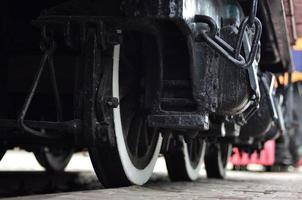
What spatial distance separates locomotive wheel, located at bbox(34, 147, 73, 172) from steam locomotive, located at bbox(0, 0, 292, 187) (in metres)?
1.77

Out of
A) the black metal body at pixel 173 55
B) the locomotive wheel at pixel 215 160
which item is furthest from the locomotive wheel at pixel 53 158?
the black metal body at pixel 173 55

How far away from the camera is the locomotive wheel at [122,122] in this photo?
2750 mm

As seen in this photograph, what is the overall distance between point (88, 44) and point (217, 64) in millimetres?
640

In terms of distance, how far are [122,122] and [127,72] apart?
282 millimetres

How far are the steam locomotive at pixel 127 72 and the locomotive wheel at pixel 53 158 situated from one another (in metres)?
1.77

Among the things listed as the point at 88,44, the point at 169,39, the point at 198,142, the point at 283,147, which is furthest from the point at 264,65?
the point at 283,147

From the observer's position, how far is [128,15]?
2.57 m

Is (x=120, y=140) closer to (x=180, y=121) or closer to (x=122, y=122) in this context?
(x=122, y=122)

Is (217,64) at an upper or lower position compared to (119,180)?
upper

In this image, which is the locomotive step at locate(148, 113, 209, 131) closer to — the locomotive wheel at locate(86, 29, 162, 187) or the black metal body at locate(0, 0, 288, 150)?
the black metal body at locate(0, 0, 288, 150)

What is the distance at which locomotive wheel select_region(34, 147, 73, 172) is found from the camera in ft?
18.0

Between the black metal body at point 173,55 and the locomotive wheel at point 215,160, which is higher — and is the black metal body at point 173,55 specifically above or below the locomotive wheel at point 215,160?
above

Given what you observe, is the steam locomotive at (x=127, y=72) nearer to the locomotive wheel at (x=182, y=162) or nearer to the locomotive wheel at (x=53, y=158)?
the locomotive wheel at (x=182, y=162)

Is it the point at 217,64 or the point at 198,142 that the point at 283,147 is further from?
the point at 217,64
